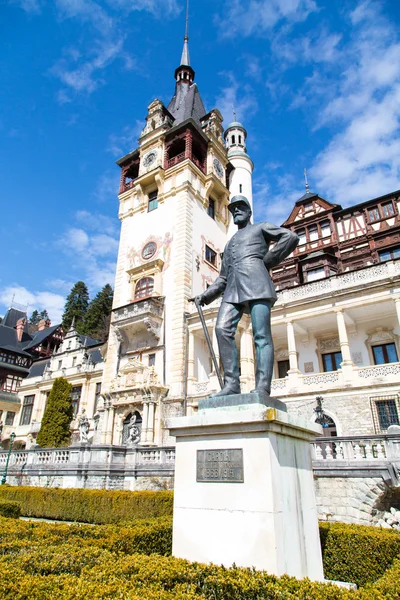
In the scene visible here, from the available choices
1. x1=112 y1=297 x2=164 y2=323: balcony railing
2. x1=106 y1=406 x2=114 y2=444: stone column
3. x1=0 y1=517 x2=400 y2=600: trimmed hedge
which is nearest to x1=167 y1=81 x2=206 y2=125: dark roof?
x1=112 y1=297 x2=164 y2=323: balcony railing

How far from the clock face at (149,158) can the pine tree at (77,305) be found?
3751cm

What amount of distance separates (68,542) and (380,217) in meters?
30.8

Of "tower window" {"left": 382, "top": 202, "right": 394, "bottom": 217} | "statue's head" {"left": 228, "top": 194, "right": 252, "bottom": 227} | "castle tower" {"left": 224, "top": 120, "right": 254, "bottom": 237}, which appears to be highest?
"castle tower" {"left": 224, "top": 120, "right": 254, "bottom": 237}

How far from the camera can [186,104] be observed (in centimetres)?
4100

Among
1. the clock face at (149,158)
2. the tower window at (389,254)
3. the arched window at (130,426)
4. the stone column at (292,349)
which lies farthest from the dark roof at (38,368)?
the tower window at (389,254)

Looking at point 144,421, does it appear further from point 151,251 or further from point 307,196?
point 307,196

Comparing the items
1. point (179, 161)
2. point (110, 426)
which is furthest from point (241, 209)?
point (179, 161)

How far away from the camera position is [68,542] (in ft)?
17.5

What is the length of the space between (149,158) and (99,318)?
119 feet

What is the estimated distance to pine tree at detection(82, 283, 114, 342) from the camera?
62.9 meters

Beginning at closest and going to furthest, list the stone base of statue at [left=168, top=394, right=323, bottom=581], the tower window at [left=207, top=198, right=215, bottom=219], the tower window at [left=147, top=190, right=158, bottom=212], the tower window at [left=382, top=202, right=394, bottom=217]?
the stone base of statue at [left=168, top=394, right=323, bottom=581], the tower window at [left=382, top=202, right=394, bottom=217], the tower window at [left=147, top=190, right=158, bottom=212], the tower window at [left=207, top=198, right=215, bottom=219]

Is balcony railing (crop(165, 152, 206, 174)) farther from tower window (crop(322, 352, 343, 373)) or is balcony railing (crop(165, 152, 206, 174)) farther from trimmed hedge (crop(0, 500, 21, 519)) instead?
trimmed hedge (crop(0, 500, 21, 519))

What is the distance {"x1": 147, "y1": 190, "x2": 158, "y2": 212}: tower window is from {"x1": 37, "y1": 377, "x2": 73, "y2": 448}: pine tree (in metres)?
18.0

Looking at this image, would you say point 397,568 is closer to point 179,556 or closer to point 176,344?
point 179,556
